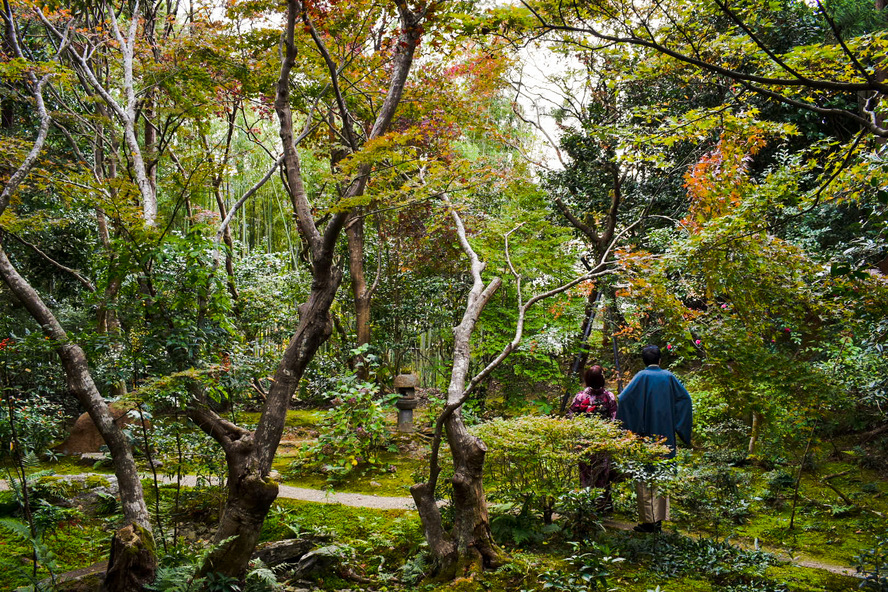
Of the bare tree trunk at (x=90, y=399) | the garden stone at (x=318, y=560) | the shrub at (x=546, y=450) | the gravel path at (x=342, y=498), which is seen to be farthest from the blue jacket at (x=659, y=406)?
the bare tree trunk at (x=90, y=399)

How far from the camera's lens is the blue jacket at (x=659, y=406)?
4.26 m

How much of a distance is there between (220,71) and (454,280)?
4.59 m

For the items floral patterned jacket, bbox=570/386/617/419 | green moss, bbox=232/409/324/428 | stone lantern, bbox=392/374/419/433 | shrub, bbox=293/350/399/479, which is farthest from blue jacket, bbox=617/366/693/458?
green moss, bbox=232/409/324/428

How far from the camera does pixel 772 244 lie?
3.67m

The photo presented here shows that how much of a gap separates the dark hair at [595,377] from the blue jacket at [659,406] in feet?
1.05

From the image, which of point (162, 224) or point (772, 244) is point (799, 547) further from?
point (162, 224)

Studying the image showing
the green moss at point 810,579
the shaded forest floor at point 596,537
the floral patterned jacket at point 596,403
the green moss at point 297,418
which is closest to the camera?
the green moss at point 810,579

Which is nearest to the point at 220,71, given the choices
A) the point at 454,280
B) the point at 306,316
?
the point at 306,316

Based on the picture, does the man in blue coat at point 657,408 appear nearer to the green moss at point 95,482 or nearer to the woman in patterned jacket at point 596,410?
the woman in patterned jacket at point 596,410

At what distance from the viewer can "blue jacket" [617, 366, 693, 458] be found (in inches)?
168

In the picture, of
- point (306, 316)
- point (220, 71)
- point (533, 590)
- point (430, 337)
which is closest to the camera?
point (533, 590)

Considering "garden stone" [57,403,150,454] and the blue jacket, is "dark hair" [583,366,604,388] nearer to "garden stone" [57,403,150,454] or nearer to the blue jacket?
the blue jacket

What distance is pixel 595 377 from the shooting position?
184 inches

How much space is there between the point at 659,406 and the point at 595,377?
23.5 inches
